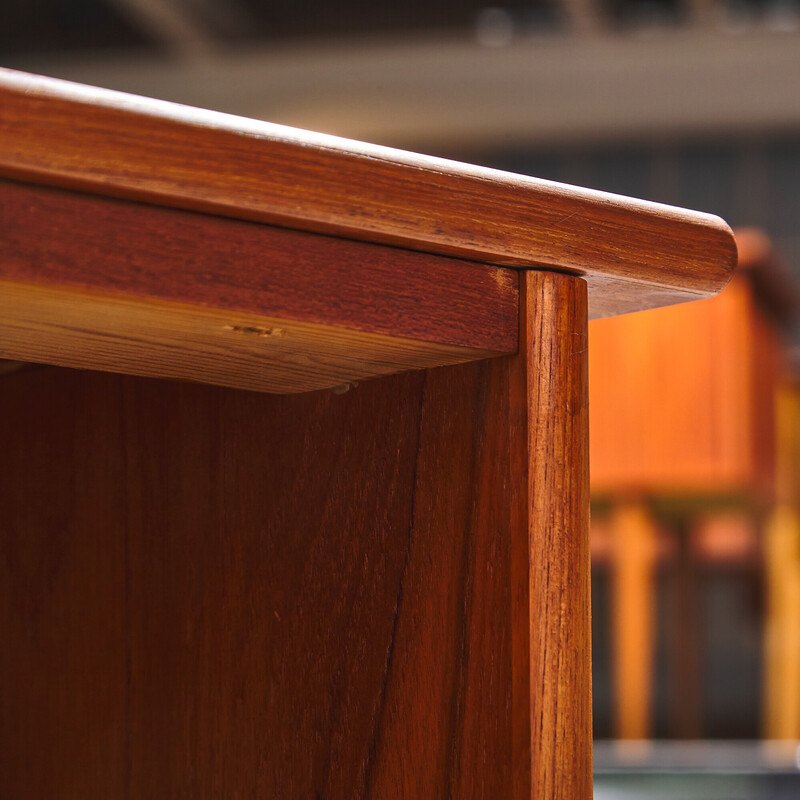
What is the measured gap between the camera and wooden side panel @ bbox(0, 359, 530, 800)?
24cm

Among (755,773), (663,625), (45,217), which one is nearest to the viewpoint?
(45,217)

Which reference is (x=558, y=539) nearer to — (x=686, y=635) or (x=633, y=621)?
(x=633, y=621)

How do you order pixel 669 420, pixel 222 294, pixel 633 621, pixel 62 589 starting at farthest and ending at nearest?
pixel 633 621 → pixel 669 420 → pixel 62 589 → pixel 222 294

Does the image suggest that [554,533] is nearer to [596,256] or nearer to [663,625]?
[596,256]

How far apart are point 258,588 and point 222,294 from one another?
0.35ft

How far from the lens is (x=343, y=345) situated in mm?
238

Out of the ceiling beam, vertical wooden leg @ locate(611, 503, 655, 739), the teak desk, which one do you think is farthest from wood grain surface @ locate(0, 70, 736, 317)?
the ceiling beam

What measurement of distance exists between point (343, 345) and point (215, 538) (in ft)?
0.29

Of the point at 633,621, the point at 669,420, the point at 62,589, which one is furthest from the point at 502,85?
the point at 62,589

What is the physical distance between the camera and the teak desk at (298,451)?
20 cm

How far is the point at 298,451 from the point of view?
0.95 feet

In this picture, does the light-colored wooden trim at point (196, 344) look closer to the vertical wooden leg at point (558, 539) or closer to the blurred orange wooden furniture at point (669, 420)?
the vertical wooden leg at point (558, 539)

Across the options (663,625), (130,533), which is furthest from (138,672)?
(663,625)

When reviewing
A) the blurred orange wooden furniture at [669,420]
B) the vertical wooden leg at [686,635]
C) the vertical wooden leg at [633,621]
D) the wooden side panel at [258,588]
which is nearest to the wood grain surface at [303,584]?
the wooden side panel at [258,588]
